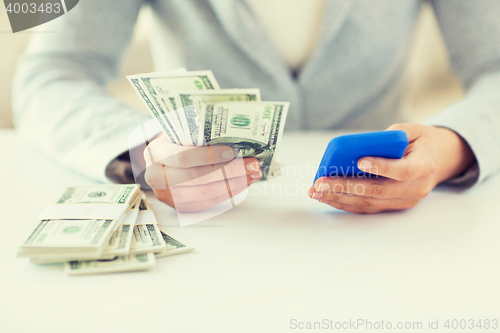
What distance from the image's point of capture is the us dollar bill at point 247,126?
56cm

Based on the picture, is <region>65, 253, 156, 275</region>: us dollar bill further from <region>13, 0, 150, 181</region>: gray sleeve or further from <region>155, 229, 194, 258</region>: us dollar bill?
<region>13, 0, 150, 181</region>: gray sleeve

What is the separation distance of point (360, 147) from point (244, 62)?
60 centimetres

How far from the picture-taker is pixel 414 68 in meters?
1.60

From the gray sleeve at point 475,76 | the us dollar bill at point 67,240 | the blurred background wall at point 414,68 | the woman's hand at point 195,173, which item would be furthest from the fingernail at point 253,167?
the blurred background wall at point 414,68

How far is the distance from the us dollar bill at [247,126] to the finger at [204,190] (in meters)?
0.05

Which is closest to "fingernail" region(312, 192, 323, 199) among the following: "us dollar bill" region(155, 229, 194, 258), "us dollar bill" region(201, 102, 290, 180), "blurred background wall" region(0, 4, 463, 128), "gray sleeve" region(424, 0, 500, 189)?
"us dollar bill" region(201, 102, 290, 180)

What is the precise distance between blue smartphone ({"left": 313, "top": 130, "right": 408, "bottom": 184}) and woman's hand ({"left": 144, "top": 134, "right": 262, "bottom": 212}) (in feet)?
0.39

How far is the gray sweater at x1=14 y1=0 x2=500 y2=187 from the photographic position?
776 mm

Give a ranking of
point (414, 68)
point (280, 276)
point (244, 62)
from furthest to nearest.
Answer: point (414, 68), point (244, 62), point (280, 276)

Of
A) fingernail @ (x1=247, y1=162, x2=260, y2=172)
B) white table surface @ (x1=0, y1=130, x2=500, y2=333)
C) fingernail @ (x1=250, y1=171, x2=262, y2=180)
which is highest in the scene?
fingernail @ (x1=247, y1=162, x2=260, y2=172)

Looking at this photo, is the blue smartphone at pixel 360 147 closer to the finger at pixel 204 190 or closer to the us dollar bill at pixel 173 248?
the finger at pixel 204 190

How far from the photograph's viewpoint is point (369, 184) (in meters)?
0.56

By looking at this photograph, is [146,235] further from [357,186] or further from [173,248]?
[357,186]

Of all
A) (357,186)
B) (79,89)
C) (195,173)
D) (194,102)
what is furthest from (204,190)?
(79,89)
